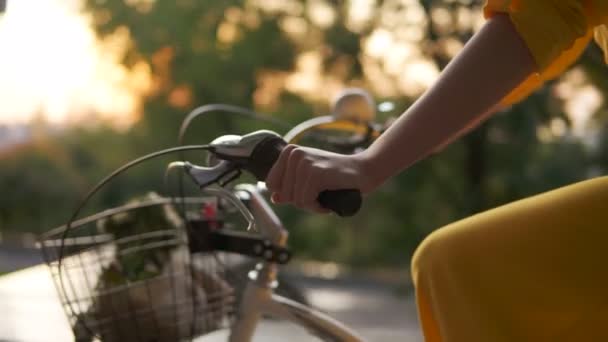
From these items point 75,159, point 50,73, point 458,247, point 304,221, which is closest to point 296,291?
point 458,247

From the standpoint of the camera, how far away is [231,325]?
3.50ft

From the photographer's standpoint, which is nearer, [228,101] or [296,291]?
[296,291]

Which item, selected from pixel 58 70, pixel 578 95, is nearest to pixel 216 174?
pixel 578 95

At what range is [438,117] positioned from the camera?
65 centimetres

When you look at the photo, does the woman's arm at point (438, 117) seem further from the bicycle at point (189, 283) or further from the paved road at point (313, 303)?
the paved road at point (313, 303)

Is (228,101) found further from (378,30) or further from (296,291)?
(296,291)

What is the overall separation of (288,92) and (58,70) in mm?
934

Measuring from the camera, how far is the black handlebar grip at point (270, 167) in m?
0.64

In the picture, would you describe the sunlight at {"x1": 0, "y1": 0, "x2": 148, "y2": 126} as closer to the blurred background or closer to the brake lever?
Result: the blurred background

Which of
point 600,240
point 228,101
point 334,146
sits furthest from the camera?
point 228,101

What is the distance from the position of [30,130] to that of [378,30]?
1710mm

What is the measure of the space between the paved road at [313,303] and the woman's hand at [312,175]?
1.40 metres

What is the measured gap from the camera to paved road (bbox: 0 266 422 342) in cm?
242

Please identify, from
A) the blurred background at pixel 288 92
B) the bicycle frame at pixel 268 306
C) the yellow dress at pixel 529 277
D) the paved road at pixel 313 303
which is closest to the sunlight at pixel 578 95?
the blurred background at pixel 288 92
